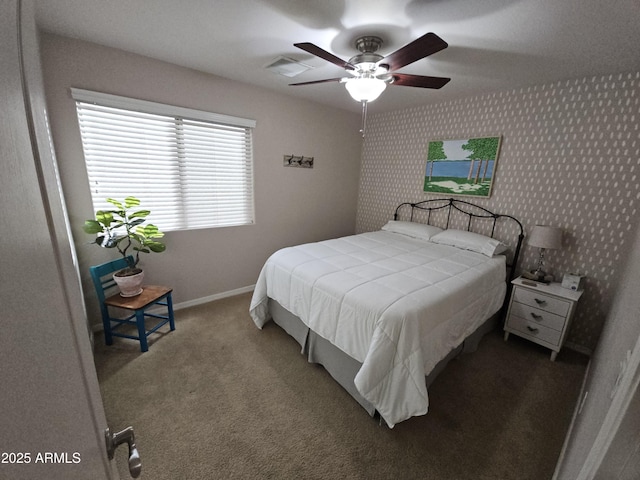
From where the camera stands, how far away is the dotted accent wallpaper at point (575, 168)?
85.9 inches

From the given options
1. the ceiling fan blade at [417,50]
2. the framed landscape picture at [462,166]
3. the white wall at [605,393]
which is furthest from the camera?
the framed landscape picture at [462,166]

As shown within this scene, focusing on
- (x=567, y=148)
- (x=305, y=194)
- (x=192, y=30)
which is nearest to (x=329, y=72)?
(x=192, y=30)

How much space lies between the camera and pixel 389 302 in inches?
63.8

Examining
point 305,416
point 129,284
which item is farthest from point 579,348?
point 129,284

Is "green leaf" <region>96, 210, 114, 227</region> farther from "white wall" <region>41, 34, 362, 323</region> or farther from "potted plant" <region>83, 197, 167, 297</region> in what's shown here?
"white wall" <region>41, 34, 362, 323</region>

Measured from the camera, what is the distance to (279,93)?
10.3 feet

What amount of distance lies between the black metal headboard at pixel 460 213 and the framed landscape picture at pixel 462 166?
15 cm

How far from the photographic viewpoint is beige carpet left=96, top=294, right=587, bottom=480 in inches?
56.1

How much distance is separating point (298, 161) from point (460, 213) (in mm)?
2186

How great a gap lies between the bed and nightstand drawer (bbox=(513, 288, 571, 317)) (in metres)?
0.14

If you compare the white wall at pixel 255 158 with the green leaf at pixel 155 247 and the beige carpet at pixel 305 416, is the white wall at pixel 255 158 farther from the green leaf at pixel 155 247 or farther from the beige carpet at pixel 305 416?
the beige carpet at pixel 305 416

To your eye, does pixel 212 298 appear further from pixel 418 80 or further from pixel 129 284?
pixel 418 80

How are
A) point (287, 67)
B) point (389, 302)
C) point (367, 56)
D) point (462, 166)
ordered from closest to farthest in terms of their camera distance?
point (389, 302)
point (367, 56)
point (287, 67)
point (462, 166)

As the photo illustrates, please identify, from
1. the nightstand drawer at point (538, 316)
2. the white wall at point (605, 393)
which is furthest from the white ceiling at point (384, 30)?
the nightstand drawer at point (538, 316)
